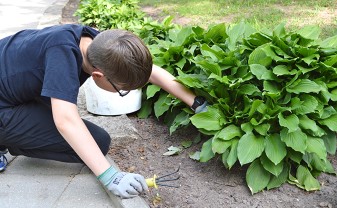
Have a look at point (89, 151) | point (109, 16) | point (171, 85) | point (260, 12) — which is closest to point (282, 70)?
point (171, 85)

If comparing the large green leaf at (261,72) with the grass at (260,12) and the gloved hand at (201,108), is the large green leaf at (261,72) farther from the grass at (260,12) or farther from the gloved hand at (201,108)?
the grass at (260,12)

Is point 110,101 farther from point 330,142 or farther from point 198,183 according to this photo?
point 330,142

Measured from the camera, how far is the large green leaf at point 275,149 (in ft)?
8.54

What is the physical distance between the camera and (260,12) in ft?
20.8

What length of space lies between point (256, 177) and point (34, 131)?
4.47 feet

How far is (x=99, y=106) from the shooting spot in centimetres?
376

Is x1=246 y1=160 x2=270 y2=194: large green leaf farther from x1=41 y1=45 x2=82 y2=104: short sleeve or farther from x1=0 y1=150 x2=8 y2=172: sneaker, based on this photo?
x1=0 y1=150 x2=8 y2=172: sneaker

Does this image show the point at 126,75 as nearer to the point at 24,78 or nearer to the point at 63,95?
the point at 63,95

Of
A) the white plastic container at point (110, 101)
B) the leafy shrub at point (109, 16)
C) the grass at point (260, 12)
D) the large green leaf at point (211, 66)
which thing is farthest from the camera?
the leafy shrub at point (109, 16)

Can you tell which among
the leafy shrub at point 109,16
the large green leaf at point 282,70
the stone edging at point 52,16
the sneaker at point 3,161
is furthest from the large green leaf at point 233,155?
the stone edging at point 52,16

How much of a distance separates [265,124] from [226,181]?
16.6 inches

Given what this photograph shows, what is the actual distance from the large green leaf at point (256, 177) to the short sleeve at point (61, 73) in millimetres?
1094

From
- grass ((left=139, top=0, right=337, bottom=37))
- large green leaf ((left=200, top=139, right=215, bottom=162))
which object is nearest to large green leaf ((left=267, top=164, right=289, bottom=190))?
large green leaf ((left=200, top=139, right=215, bottom=162))

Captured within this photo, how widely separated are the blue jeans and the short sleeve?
1.68ft
